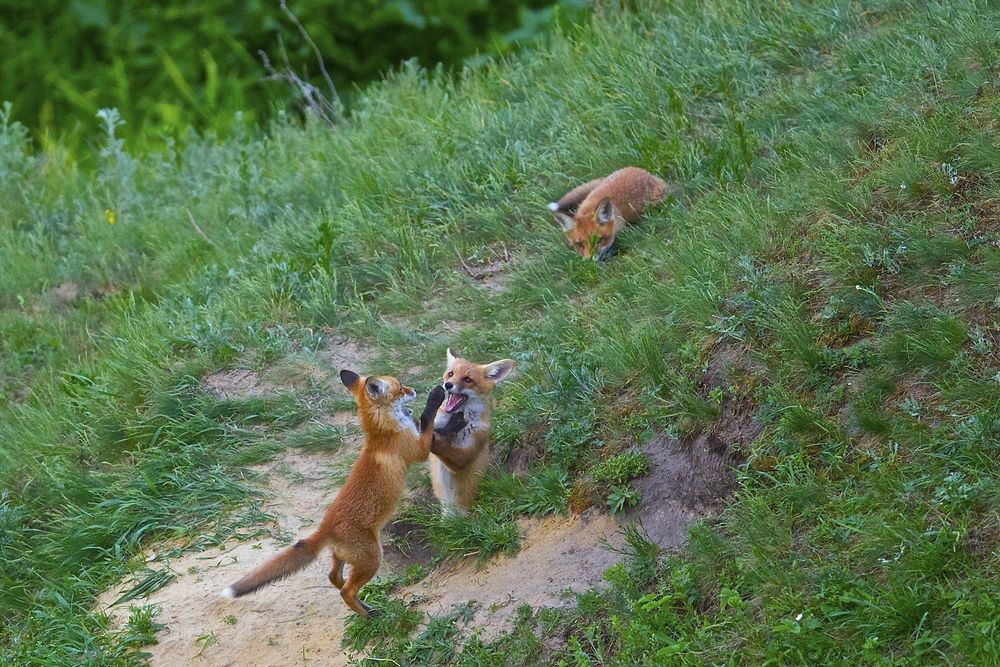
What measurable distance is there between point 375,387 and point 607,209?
2.41 m

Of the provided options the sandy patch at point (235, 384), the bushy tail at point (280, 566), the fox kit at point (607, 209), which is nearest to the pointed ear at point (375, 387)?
the bushy tail at point (280, 566)

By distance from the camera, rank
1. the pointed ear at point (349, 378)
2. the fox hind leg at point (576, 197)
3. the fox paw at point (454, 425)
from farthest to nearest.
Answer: the fox hind leg at point (576, 197), the fox paw at point (454, 425), the pointed ear at point (349, 378)

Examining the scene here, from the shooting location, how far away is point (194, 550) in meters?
6.59

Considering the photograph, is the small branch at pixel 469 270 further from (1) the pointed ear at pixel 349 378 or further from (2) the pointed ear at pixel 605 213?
(1) the pointed ear at pixel 349 378

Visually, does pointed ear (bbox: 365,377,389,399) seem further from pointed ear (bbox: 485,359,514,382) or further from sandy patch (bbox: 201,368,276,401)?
sandy patch (bbox: 201,368,276,401)

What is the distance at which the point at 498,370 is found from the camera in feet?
21.5

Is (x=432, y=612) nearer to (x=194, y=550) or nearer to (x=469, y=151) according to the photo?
(x=194, y=550)

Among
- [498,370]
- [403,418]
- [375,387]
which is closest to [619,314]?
[498,370]

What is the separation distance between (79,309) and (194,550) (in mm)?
3774

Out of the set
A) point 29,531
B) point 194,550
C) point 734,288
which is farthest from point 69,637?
point 734,288

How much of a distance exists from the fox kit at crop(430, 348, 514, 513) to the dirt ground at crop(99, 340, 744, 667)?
1.46 feet

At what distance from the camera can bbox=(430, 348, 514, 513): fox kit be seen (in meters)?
6.31

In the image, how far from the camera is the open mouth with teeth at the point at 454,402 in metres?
6.41

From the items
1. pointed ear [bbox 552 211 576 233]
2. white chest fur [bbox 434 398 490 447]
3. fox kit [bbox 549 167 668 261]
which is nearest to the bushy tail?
white chest fur [bbox 434 398 490 447]
